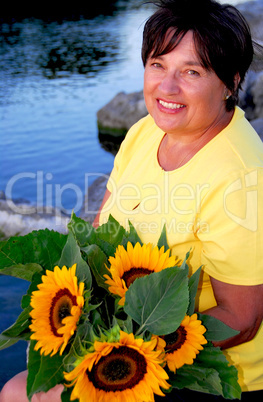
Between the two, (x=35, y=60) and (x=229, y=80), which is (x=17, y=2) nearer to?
(x=35, y=60)

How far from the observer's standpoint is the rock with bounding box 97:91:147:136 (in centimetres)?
791

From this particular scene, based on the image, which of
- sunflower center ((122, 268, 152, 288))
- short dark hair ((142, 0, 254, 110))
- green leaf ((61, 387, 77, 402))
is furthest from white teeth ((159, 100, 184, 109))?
green leaf ((61, 387, 77, 402))

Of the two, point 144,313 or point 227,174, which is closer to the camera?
point 144,313

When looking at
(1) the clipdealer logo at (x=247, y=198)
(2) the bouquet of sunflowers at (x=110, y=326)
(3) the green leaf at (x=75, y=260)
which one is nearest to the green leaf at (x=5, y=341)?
(2) the bouquet of sunflowers at (x=110, y=326)

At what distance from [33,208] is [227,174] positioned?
3.18 m

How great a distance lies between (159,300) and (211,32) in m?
0.93

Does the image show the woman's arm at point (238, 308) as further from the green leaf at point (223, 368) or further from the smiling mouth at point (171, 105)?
the smiling mouth at point (171, 105)

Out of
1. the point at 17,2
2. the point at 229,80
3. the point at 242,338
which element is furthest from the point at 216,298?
the point at 17,2

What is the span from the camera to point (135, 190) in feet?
6.77

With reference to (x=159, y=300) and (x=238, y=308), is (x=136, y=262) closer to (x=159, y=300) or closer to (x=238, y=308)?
(x=159, y=300)

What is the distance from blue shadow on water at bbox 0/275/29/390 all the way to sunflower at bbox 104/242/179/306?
1862 mm

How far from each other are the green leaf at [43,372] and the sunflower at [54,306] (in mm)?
27

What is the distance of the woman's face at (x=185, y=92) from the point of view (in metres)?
1.76

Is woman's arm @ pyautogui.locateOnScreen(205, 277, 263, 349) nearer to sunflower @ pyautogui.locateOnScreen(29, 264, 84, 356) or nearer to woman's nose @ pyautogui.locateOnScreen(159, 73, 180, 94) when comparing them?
sunflower @ pyautogui.locateOnScreen(29, 264, 84, 356)
